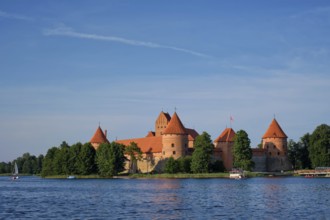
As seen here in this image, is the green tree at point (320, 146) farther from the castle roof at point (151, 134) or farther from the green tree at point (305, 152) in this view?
the castle roof at point (151, 134)

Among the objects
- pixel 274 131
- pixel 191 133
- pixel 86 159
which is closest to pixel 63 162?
pixel 86 159

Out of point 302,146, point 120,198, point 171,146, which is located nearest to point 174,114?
point 171,146

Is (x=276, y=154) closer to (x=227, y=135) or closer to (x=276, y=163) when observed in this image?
(x=276, y=163)

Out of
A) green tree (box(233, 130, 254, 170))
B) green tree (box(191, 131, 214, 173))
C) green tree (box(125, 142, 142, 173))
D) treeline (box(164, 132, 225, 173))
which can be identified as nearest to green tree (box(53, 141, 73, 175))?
green tree (box(125, 142, 142, 173))

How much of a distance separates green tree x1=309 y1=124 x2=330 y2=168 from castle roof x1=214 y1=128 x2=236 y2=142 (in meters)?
10.5

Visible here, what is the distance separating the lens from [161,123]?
9962cm

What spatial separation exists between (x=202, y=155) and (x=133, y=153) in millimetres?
15556

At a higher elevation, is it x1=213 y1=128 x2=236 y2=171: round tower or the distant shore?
x1=213 y1=128 x2=236 y2=171: round tower

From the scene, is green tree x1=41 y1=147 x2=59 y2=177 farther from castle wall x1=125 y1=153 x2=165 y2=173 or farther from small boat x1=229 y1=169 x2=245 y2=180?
small boat x1=229 y1=169 x2=245 y2=180

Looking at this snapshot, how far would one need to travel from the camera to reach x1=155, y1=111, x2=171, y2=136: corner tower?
9900cm

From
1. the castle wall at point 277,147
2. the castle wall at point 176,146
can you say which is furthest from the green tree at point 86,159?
the castle wall at point 277,147

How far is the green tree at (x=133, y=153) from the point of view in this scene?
77.9m

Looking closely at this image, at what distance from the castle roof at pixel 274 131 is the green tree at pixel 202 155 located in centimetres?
1485

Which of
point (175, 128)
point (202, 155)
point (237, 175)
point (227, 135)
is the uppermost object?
point (175, 128)
